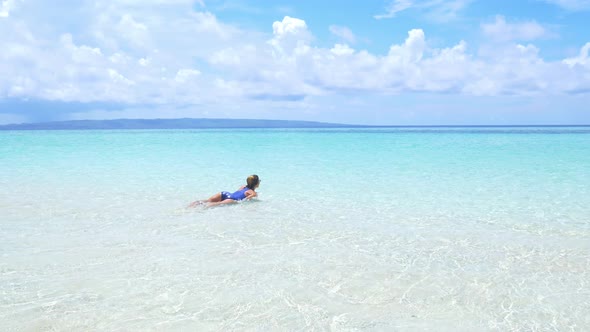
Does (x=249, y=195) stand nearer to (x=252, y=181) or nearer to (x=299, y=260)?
(x=252, y=181)

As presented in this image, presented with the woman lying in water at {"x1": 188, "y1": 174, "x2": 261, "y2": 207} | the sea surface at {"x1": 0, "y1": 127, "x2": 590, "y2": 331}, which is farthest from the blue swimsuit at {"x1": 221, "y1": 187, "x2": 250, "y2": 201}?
the sea surface at {"x1": 0, "y1": 127, "x2": 590, "y2": 331}

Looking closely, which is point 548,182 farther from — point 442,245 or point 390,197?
point 442,245

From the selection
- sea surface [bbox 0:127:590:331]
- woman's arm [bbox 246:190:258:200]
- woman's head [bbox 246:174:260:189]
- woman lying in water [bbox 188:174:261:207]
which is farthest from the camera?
woman's head [bbox 246:174:260:189]

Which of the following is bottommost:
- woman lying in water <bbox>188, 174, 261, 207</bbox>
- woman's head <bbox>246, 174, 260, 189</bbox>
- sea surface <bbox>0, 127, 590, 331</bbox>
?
sea surface <bbox>0, 127, 590, 331</bbox>

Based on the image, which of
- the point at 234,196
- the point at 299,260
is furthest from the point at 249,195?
the point at 299,260

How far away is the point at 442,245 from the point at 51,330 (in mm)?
5059

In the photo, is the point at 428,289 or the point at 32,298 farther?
the point at 428,289

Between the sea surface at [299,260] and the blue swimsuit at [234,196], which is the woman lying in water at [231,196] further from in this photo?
the sea surface at [299,260]

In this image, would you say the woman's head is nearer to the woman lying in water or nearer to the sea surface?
the woman lying in water

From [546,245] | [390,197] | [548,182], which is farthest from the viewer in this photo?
[548,182]

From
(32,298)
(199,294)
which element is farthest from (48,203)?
(199,294)

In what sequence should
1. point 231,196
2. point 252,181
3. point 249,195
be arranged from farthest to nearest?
point 252,181
point 249,195
point 231,196

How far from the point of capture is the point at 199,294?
4.86 m

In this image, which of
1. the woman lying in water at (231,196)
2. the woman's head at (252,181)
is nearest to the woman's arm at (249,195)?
the woman lying in water at (231,196)
